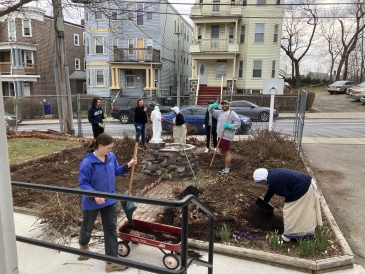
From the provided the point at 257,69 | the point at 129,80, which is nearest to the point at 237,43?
the point at 257,69

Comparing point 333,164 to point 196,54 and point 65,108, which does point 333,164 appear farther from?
point 196,54

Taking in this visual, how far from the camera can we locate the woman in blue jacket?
125 inches

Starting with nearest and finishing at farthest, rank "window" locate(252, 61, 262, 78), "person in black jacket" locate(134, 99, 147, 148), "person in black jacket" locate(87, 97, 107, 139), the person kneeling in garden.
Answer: the person kneeling in garden → "person in black jacket" locate(87, 97, 107, 139) → "person in black jacket" locate(134, 99, 147, 148) → "window" locate(252, 61, 262, 78)

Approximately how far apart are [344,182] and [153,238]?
5.31 metres

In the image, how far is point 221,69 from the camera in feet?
89.1

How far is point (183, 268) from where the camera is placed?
216 cm

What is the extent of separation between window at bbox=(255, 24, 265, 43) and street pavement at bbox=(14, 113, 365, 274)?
65.2 feet

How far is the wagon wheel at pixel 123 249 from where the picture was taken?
11.9 feet

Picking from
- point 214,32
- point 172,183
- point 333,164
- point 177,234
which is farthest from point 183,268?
point 214,32

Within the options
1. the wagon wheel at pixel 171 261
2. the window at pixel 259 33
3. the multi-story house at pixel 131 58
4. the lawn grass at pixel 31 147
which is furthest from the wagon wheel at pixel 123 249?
the window at pixel 259 33

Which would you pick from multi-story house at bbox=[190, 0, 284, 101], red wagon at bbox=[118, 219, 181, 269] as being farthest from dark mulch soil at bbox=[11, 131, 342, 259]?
multi-story house at bbox=[190, 0, 284, 101]

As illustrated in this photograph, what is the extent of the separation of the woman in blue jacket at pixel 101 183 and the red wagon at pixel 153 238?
0.82ft

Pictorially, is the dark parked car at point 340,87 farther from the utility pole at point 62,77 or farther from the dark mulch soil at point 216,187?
the utility pole at point 62,77

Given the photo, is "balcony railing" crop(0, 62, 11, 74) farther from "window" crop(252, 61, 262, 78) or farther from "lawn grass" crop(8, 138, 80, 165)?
"window" crop(252, 61, 262, 78)
